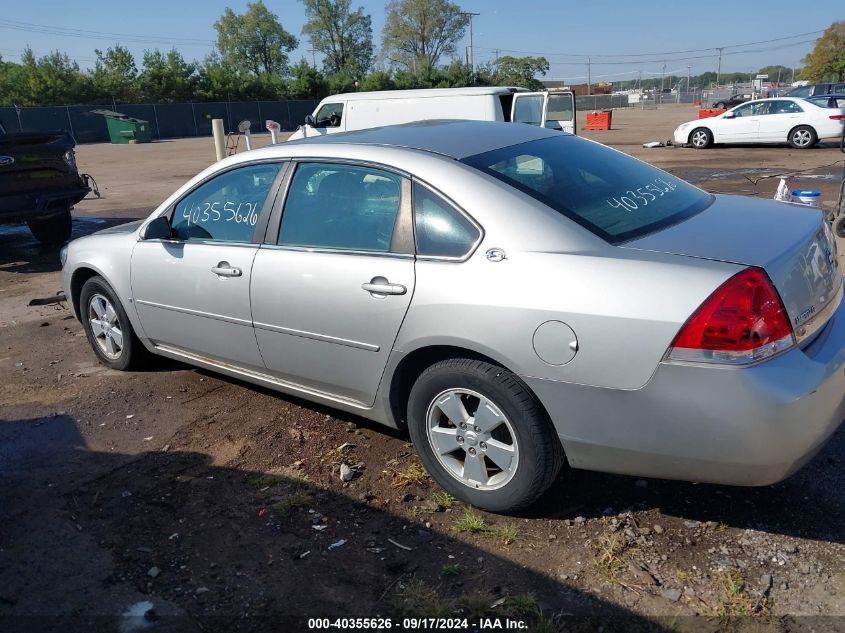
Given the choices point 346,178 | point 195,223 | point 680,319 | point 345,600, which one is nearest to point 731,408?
point 680,319

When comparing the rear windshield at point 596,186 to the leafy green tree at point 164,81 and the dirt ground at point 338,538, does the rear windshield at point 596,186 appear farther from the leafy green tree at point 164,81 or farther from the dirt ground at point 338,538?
the leafy green tree at point 164,81

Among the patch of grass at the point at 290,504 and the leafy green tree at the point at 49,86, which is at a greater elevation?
the leafy green tree at the point at 49,86

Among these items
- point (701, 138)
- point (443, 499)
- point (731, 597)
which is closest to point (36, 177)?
point (443, 499)

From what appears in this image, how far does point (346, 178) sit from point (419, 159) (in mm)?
476

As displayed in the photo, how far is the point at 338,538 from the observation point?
3070 millimetres

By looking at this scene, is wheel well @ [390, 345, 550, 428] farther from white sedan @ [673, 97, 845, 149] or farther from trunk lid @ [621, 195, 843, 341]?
white sedan @ [673, 97, 845, 149]

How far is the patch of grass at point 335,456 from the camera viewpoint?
3736 millimetres

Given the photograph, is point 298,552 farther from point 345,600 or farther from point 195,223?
point 195,223

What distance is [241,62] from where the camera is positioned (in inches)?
3620

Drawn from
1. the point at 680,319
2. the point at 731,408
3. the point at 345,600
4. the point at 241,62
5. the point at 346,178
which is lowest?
the point at 345,600

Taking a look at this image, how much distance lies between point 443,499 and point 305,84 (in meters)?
62.5

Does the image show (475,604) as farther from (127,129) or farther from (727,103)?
(127,129)

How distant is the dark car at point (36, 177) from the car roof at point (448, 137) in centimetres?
653

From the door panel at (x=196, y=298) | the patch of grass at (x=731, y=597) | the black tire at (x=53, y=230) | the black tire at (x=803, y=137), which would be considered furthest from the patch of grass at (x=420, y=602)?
the black tire at (x=803, y=137)
